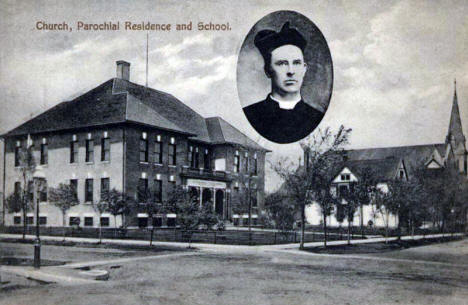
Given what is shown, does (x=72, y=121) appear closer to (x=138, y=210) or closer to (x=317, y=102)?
(x=138, y=210)

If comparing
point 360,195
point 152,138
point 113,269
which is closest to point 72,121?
point 152,138

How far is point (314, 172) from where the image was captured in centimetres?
1496

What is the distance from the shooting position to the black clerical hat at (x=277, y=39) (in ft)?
38.6

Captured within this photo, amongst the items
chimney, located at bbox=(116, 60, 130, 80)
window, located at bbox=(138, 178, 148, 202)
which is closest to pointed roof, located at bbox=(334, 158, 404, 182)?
window, located at bbox=(138, 178, 148, 202)

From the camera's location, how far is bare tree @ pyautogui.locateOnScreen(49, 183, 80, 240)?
1131 cm

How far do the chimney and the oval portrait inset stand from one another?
101 inches

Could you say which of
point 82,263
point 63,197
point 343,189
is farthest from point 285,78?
point 82,263

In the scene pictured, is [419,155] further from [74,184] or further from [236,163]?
[74,184]

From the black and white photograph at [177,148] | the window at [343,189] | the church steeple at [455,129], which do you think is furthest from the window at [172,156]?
the window at [343,189]

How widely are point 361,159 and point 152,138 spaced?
5601mm

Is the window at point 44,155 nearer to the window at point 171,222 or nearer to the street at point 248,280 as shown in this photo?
the street at point 248,280

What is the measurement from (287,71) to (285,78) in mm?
170

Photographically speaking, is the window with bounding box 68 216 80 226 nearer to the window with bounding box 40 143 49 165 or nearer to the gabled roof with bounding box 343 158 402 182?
the window with bounding box 40 143 49 165

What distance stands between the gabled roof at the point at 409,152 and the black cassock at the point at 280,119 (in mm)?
1735
